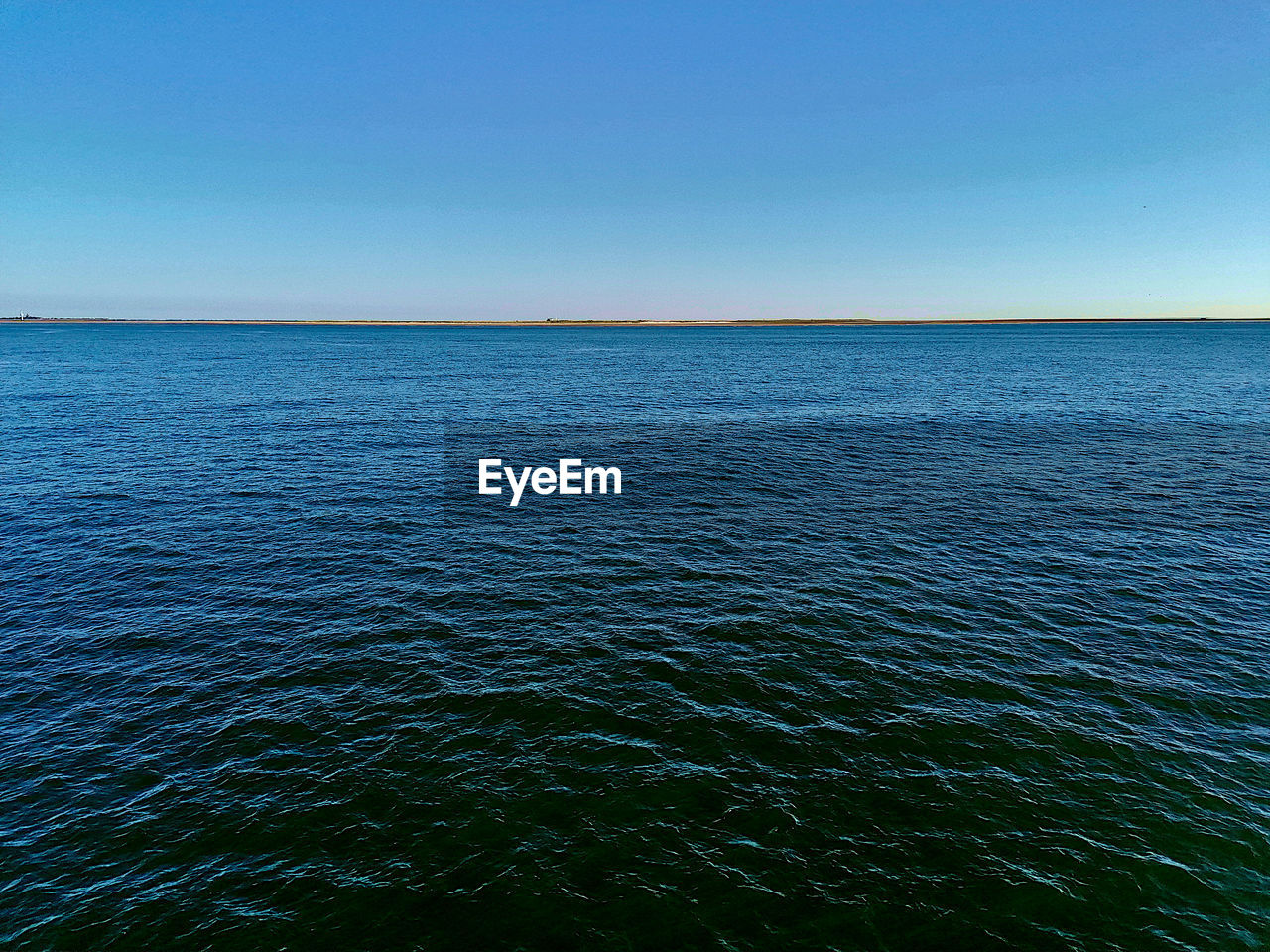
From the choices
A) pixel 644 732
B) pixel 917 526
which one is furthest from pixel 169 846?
pixel 917 526

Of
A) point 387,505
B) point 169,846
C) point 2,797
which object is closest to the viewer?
point 169,846

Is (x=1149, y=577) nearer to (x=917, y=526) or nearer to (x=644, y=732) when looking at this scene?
→ (x=917, y=526)

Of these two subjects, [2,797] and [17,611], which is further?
[17,611]

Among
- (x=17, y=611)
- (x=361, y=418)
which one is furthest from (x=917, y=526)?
(x=361, y=418)

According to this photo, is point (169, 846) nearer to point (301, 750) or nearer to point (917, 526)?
point (301, 750)

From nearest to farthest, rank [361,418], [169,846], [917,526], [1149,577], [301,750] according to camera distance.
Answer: [169,846] < [301,750] < [1149,577] < [917,526] < [361,418]

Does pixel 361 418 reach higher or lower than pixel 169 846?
higher
